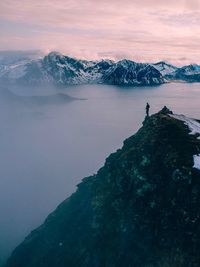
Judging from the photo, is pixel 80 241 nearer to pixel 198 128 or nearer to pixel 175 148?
pixel 175 148

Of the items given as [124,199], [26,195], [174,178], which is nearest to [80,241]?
[124,199]

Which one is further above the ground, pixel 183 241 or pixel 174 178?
pixel 174 178

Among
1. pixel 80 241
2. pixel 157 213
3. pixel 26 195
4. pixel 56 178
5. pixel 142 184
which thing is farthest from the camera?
pixel 56 178

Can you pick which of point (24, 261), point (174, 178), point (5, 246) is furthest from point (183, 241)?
point (5, 246)

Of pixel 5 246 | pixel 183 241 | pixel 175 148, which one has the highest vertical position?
pixel 175 148

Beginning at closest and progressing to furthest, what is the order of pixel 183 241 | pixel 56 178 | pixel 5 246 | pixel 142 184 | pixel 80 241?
pixel 183 241, pixel 142 184, pixel 80 241, pixel 5 246, pixel 56 178

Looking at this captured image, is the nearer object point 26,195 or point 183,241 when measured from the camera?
point 183,241

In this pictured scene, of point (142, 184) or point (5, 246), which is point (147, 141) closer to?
point (142, 184)
